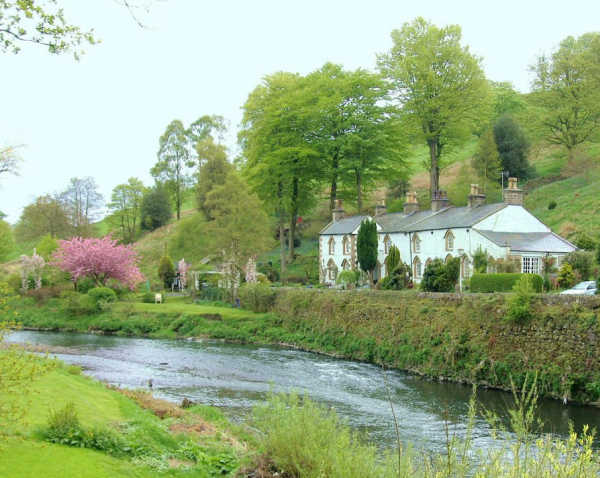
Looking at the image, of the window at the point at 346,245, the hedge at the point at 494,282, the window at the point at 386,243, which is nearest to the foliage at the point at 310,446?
the hedge at the point at 494,282

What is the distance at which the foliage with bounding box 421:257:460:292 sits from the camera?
32000 mm

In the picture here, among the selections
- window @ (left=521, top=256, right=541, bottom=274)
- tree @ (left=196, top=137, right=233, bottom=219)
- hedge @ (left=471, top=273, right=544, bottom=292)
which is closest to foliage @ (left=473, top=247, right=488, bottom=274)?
window @ (left=521, top=256, right=541, bottom=274)

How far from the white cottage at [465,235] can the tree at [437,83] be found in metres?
8.36

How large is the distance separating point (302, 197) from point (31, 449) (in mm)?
52207

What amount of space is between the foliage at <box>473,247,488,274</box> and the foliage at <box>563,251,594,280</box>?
4.87 metres

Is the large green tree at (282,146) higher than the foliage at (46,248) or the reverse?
higher

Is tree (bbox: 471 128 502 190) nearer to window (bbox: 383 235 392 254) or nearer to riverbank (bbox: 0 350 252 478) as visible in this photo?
window (bbox: 383 235 392 254)

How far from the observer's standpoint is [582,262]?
3225 cm

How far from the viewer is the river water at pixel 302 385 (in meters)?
17.4

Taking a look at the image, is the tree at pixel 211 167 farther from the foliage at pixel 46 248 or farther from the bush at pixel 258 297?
the bush at pixel 258 297

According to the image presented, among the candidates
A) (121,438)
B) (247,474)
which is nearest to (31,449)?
(121,438)

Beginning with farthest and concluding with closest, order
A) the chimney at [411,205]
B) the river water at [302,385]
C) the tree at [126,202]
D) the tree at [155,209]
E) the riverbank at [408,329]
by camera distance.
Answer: the tree at [126,202]
the tree at [155,209]
the chimney at [411,205]
the riverbank at [408,329]
the river water at [302,385]

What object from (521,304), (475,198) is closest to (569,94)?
(475,198)

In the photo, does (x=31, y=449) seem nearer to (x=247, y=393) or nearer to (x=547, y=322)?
(x=247, y=393)
